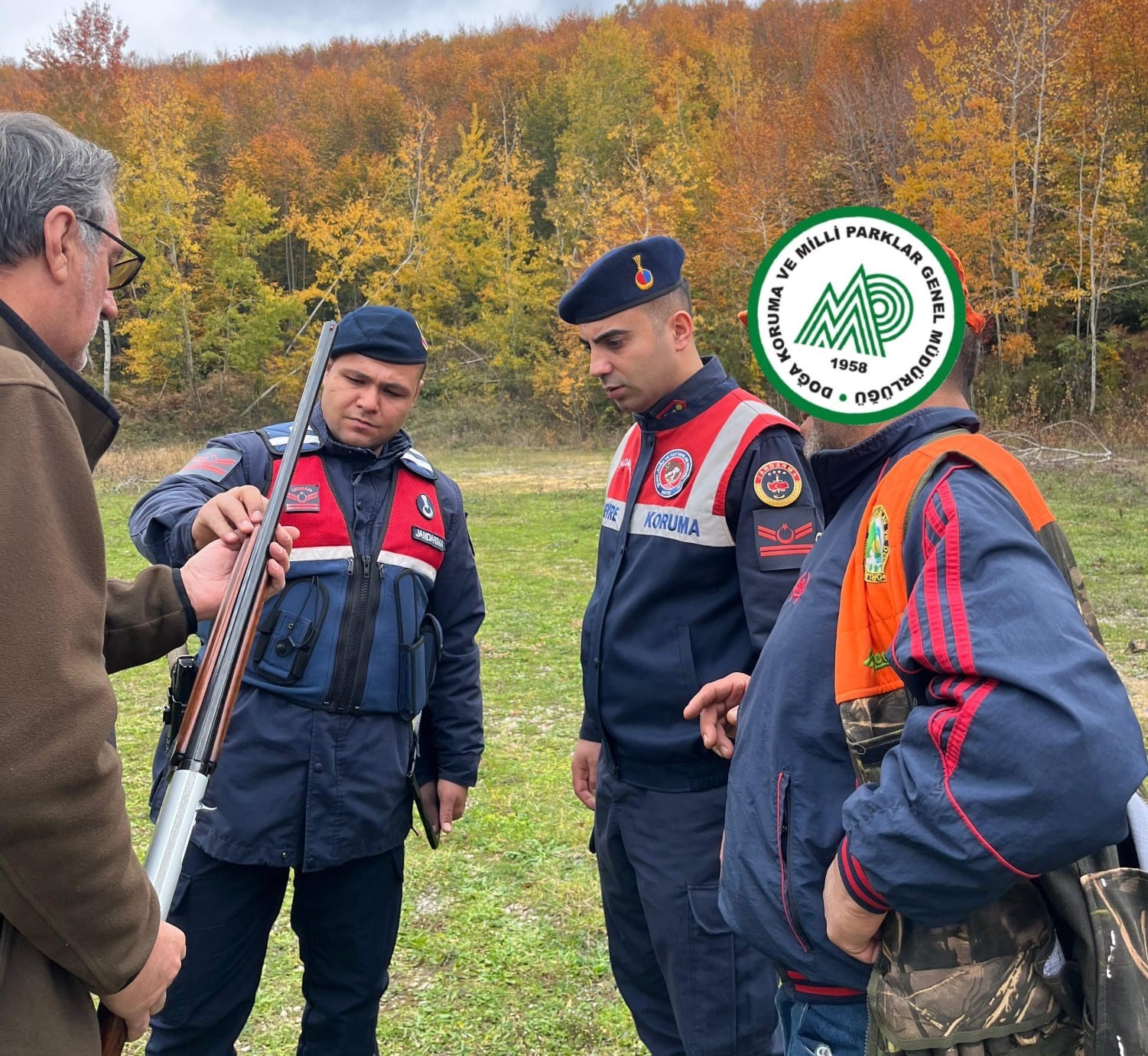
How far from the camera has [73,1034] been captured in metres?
1.45

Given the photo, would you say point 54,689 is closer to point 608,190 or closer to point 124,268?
point 124,268

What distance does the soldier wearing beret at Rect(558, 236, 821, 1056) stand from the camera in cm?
261

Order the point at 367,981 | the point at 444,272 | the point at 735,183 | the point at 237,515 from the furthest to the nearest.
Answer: the point at 444,272 < the point at 735,183 < the point at 367,981 < the point at 237,515

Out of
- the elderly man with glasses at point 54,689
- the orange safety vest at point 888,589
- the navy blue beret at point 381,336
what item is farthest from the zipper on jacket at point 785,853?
the navy blue beret at point 381,336

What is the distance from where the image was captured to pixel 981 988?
1.50 m

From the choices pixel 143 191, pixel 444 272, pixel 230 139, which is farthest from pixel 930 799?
pixel 230 139

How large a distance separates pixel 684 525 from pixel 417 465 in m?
0.83

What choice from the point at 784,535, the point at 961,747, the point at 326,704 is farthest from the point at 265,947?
the point at 961,747

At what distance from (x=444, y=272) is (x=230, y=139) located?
21020mm

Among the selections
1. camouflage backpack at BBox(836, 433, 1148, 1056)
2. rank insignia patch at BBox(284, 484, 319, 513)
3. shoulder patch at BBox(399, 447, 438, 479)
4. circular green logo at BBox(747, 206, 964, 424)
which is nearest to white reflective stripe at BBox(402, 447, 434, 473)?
shoulder patch at BBox(399, 447, 438, 479)

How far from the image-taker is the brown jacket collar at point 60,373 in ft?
5.06

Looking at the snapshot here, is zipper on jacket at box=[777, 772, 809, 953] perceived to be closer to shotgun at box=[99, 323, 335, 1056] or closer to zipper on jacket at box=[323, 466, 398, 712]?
shotgun at box=[99, 323, 335, 1056]

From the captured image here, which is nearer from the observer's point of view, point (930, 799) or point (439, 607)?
point (930, 799)

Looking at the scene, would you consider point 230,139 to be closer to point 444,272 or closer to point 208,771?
point 444,272
